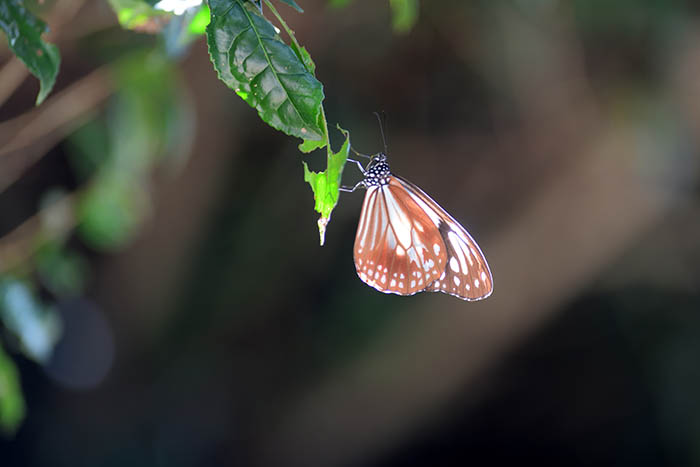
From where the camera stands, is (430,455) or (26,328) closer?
(26,328)

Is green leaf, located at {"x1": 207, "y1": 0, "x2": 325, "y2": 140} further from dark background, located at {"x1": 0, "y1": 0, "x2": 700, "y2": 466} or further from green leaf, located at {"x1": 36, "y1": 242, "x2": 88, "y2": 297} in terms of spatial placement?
dark background, located at {"x1": 0, "y1": 0, "x2": 700, "y2": 466}

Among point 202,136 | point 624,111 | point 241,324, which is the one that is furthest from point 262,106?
point 241,324

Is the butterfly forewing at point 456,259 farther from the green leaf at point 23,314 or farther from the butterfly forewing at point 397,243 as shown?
the green leaf at point 23,314

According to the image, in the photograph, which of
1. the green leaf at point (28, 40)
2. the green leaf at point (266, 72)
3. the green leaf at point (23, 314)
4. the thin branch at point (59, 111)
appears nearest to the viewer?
the green leaf at point (266, 72)

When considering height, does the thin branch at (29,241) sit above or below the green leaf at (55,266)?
above

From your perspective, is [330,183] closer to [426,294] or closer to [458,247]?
[458,247]

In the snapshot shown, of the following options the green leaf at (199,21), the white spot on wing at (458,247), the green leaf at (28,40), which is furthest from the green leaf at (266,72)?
the white spot on wing at (458,247)

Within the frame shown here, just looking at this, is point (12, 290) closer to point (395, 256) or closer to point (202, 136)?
point (395, 256)
